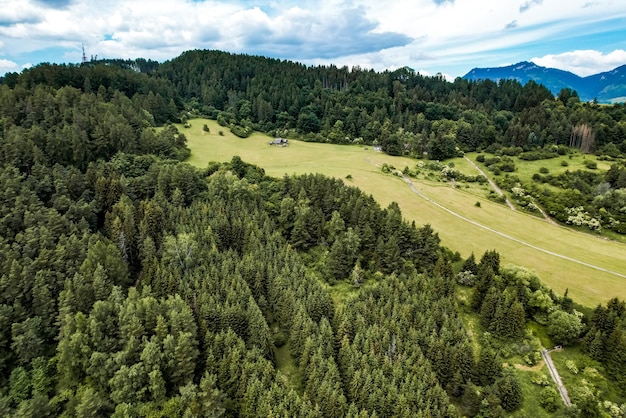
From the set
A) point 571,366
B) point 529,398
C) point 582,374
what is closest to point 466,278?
point 571,366

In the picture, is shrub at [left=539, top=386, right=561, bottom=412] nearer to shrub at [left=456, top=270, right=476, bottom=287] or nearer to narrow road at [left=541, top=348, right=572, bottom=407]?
narrow road at [left=541, top=348, right=572, bottom=407]

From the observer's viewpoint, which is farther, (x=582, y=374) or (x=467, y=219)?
(x=467, y=219)

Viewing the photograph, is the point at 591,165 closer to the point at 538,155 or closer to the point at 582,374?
the point at 538,155

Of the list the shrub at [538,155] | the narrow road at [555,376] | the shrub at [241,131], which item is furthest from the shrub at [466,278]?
the shrub at [241,131]

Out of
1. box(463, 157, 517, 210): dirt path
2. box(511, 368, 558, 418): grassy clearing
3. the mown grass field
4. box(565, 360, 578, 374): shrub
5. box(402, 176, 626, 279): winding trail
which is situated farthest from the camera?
box(463, 157, 517, 210): dirt path

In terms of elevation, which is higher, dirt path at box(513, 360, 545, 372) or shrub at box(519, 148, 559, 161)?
shrub at box(519, 148, 559, 161)

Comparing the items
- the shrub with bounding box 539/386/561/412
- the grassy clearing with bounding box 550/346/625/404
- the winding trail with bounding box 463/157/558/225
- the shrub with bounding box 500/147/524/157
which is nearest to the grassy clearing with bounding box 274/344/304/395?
the shrub with bounding box 539/386/561/412
